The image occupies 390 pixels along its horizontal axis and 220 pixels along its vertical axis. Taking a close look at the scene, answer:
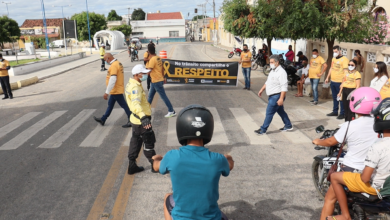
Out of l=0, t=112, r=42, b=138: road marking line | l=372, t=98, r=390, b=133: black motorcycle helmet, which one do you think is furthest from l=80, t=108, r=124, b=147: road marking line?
l=372, t=98, r=390, b=133: black motorcycle helmet

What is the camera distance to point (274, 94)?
25.5 feet

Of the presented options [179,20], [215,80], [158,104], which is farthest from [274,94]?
[179,20]

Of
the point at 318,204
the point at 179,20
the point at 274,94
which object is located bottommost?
the point at 318,204

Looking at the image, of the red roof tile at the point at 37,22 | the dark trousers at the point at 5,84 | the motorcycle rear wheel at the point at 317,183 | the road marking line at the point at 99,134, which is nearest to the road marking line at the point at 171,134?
the road marking line at the point at 99,134

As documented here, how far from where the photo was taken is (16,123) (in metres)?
9.55

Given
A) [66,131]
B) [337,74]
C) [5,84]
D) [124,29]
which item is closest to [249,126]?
[337,74]

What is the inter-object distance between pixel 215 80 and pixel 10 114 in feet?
27.1

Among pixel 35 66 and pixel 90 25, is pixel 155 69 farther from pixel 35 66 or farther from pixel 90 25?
pixel 90 25

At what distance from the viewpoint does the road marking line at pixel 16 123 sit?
8742mm

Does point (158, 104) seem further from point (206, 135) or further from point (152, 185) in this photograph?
point (206, 135)

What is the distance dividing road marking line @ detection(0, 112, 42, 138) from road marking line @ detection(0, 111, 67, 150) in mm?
478

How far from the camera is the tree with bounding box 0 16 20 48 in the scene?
4483cm

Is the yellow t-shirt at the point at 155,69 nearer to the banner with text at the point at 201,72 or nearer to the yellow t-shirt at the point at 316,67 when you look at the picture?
the yellow t-shirt at the point at 316,67

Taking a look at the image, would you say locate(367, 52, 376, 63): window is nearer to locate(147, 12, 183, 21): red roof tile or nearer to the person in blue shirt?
the person in blue shirt
